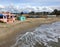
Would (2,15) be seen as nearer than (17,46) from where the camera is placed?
No

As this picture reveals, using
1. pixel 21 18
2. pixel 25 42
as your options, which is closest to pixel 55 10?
pixel 21 18

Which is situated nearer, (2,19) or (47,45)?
(47,45)

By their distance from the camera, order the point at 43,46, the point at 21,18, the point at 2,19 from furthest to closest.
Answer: the point at 21,18 < the point at 2,19 < the point at 43,46

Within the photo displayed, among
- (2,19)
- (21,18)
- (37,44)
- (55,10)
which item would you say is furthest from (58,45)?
(55,10)

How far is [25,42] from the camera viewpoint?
1059 cm

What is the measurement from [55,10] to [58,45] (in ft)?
262

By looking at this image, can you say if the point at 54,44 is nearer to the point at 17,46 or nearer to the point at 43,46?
the point at 43,46

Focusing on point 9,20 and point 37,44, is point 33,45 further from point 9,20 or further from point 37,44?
point 9,20

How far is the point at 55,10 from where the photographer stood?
89.0 metres

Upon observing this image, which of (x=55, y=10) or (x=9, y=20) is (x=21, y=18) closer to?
(x=9, y=20)

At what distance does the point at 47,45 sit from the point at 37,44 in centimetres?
53

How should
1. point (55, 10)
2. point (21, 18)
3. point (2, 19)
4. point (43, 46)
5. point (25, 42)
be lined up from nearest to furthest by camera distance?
point (43, 46) < point (25, 42) < point (2, 19) < point (21, 18) < point (55, 10)

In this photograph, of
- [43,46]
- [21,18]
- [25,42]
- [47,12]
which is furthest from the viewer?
[47,12]

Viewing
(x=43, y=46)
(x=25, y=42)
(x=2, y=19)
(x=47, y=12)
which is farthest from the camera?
(x=47, y=12)
